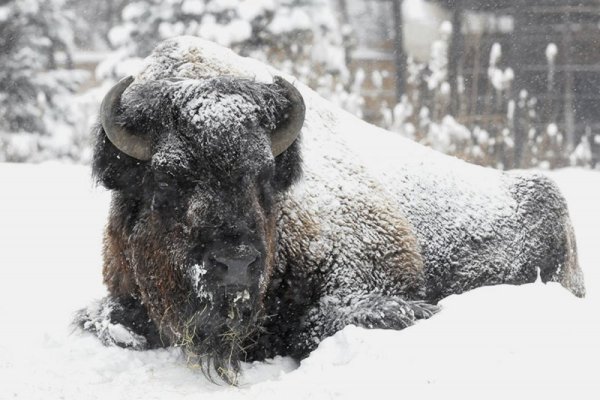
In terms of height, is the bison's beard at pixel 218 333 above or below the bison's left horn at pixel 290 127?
below

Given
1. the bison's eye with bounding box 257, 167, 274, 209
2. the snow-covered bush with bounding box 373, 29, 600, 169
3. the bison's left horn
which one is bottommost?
the snow-covered bush with bounding box 373, 29, 600, 169

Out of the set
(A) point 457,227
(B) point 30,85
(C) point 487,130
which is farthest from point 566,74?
(A) point 457,227

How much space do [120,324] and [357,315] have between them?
1.39 metres

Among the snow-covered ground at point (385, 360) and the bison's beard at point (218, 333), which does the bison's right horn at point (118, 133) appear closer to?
the bison's beard at point (218, 333)

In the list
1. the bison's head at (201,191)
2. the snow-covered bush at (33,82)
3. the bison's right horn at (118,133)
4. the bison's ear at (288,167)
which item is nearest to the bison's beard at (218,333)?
the bison's head at (201,191)

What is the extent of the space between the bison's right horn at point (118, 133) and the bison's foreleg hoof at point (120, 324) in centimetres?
110

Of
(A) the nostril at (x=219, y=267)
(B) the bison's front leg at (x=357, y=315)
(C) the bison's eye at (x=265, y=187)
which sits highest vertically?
(C) the bison's eye at (x=265, y=187)

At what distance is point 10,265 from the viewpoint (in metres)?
6.82

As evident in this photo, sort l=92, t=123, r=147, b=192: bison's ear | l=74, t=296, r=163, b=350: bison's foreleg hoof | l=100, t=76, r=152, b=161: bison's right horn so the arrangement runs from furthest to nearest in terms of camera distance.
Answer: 1. l=74, t=296, r=163, b=350: bison's foreleg hoof
2. l=92, t=123, r=147, b=192: bison's ear
3. l=100, t=76, r=152, b=161: bison's right horn

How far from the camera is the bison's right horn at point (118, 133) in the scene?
4156 mm

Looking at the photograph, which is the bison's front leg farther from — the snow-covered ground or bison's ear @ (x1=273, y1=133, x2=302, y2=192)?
bison's ear @ (x1=273, y1=133, x2=302, y2=192)

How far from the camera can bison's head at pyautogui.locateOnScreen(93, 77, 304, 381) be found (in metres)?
3.88

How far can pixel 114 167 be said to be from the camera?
435cm

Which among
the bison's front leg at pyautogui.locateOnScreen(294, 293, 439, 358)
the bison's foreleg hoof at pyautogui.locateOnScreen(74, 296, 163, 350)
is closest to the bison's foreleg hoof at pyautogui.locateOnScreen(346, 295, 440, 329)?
A: the bison's front leg at pyautogui.locateOnScreen(294, 293, 439, 358)
